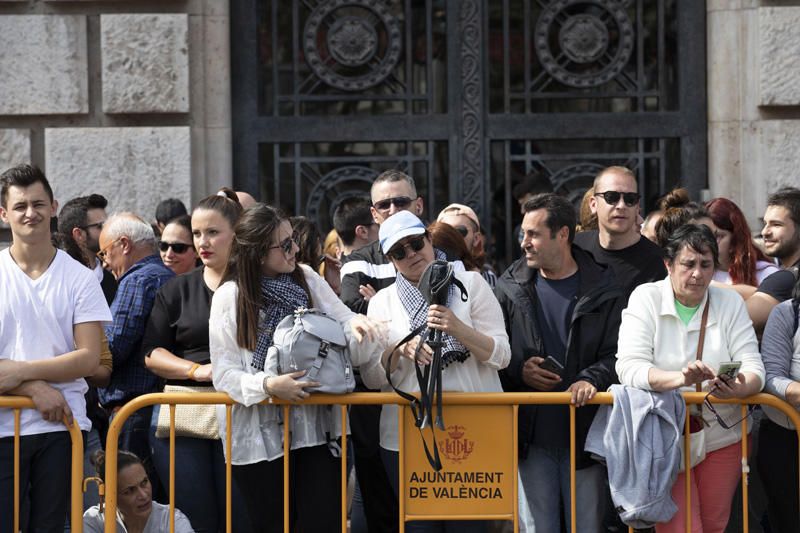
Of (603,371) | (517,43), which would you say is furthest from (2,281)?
(517,43)

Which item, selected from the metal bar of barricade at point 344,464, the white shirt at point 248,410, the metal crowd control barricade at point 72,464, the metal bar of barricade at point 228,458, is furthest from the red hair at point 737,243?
the metal crowd control barricade at point 72,464

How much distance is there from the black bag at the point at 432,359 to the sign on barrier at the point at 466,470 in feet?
0.23

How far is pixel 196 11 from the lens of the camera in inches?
317

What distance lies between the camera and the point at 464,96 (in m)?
8.27

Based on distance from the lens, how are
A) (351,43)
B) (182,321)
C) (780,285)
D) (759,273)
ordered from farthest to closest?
(351,43) < (759,273) < (780,285) < (182,321)

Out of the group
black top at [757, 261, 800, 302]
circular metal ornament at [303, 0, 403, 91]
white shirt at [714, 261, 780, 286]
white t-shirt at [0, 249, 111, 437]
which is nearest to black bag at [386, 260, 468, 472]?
white t-shirt at [0, 249, 111, 437]

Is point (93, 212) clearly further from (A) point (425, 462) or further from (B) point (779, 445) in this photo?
(B) point (779, 445)

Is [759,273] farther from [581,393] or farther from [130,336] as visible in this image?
[130,336]

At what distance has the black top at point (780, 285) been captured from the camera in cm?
583

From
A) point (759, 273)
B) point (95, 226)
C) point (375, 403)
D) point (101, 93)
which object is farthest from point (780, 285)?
point (101, 93)

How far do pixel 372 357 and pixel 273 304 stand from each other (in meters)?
0.44

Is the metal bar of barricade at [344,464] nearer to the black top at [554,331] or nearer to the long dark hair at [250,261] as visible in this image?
the long dark hair at [250,261]

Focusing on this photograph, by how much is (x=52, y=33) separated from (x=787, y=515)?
4906 mm

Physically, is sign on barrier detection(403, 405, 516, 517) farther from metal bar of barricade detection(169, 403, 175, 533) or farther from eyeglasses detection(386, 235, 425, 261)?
metal bar of barricade detection(169, 403, 175, 533)
